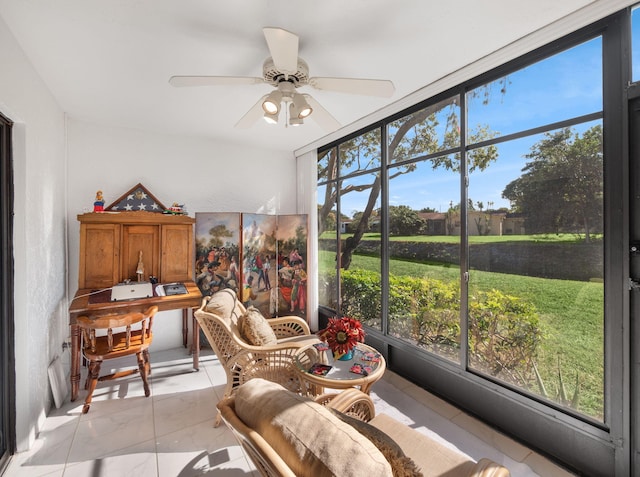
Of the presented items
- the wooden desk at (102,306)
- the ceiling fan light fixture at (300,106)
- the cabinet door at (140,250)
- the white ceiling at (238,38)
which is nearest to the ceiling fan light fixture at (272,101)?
the ceiling fan light fixture at (300,106)

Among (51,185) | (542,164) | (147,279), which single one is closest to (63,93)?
(51,185)

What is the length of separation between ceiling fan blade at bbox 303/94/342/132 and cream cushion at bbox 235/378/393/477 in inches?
76.6

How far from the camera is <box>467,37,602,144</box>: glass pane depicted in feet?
6.44

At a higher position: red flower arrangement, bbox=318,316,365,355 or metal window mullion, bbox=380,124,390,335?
metal window mullion, bbox=380,124,390,335

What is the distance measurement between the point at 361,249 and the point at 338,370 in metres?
1.97

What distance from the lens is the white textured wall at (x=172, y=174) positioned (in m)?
3.60

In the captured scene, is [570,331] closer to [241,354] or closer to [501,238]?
[501,238]

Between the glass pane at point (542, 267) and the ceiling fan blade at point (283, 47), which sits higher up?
the ceiling fan blade at point (283, 47)

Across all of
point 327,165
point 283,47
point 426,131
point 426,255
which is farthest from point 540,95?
point 327,165

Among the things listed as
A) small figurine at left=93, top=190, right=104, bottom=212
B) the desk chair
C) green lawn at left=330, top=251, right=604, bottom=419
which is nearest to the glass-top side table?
green lawn at left=330, top=251, right=604, bottom=419

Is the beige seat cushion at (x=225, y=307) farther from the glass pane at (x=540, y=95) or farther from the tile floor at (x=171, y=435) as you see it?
the glass pane at (x=540, y=95)

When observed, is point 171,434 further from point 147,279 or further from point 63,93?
point 63,93

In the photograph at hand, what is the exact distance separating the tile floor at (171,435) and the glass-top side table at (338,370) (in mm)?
670

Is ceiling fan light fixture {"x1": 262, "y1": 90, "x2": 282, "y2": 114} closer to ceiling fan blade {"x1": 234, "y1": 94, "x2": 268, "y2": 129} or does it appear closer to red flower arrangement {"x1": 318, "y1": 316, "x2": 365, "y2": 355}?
ceiling fan blade {"x1": 234, "y1": 94, "x2": 268, "y2": 129}
